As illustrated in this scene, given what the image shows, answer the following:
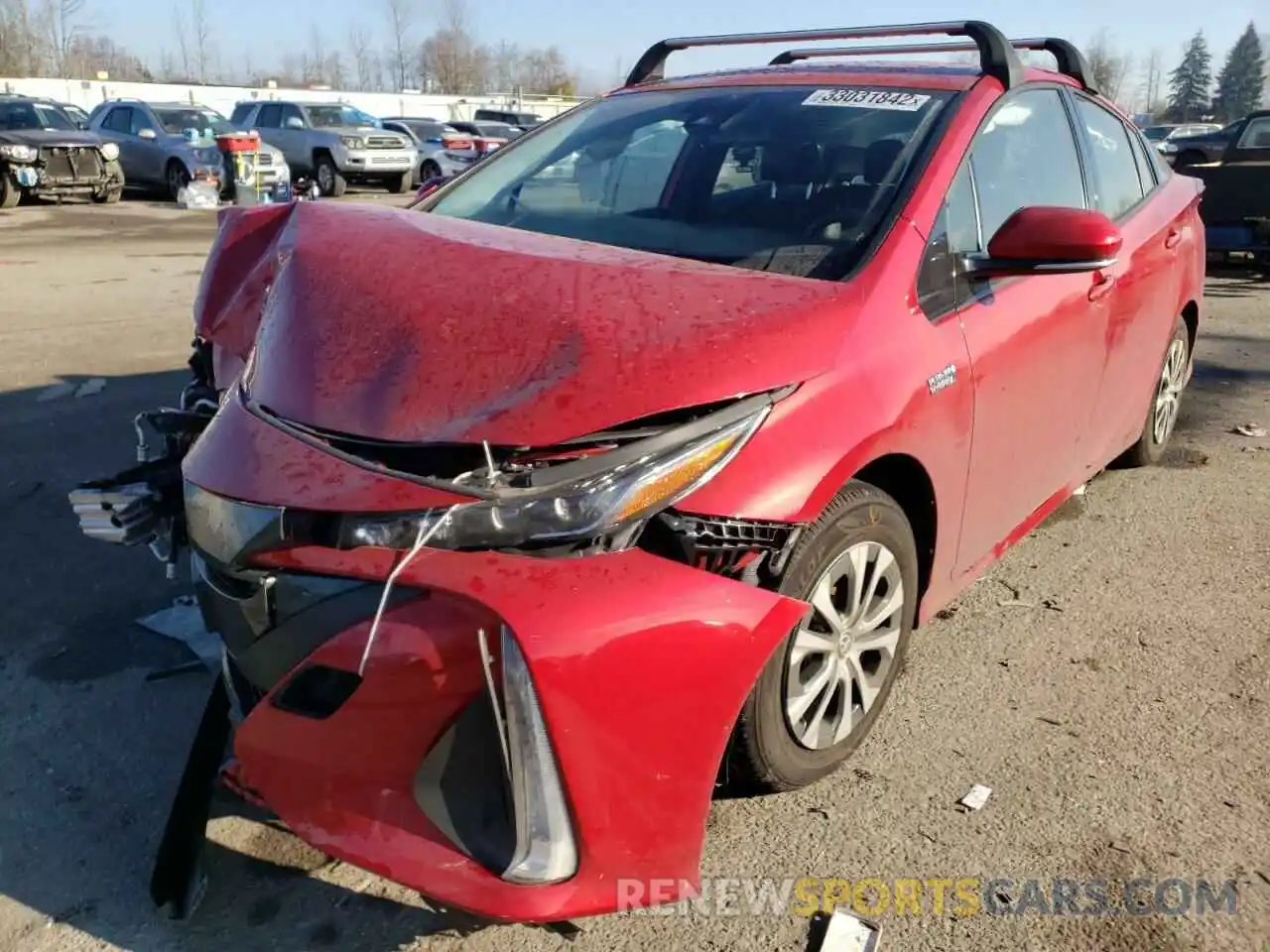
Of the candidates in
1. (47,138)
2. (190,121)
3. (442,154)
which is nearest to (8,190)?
(47,138)

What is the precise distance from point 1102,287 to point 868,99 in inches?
42.1

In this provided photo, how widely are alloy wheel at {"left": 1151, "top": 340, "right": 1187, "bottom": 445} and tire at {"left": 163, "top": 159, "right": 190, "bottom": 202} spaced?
19169 millimetres

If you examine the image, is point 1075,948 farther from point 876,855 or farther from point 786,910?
point 786,910

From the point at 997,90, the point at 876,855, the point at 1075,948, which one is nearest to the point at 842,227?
the point at 997,90

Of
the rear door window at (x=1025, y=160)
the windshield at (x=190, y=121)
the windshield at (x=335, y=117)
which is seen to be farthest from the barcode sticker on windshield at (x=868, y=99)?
the windshield at (x=335, y=117)

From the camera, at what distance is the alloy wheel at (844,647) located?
252 cm

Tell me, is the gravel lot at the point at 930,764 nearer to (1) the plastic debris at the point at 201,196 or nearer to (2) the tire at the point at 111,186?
(1) the plastic debris at the point at 201,196

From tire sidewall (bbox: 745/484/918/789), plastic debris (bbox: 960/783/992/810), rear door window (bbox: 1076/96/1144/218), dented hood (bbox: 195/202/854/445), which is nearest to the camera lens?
dented hood (bbox: 195/202/854/445)

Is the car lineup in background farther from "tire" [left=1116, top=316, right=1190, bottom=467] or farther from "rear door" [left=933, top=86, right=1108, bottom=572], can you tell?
"rear door" [left=933, top=86, right=1108, bottom=572]

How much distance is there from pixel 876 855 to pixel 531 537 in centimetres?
122

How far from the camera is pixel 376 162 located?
2175 centimetres

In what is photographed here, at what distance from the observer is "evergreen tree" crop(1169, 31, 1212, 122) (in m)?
92.7

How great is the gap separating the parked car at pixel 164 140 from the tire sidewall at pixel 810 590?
19284 mm

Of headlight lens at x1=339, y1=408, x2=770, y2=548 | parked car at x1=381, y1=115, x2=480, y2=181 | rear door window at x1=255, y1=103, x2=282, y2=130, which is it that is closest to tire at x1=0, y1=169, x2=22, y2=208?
rear door window at x1=255, y1=103, x2=282, y2=130
